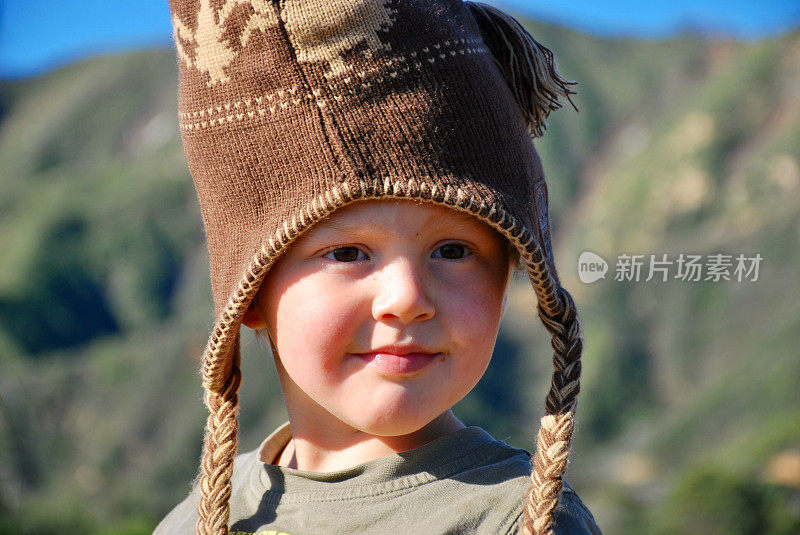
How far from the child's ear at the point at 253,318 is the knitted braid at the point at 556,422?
620 millimetres

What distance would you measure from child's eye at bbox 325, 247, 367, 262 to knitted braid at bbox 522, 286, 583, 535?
1.37 feet

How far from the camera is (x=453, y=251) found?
5.36 feet

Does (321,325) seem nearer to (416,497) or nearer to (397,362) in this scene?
(397,362)

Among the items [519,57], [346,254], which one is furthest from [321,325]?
[519,57]

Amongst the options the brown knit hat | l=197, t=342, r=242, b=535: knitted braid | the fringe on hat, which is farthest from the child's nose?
the fringe on hat

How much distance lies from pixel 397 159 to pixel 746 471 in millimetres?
18186

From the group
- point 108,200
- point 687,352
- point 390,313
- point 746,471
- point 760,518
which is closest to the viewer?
point 390,313

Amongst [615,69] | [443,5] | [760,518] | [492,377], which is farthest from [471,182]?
[615,69]

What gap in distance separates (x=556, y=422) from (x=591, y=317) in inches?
1040

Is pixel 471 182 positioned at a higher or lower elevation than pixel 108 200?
lower

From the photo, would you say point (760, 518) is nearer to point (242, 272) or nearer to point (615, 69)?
point (242, 272)

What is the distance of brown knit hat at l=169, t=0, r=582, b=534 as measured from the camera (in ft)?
5.11

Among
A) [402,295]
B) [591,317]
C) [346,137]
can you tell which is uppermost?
[591,317]

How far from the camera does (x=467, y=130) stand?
1643mm
